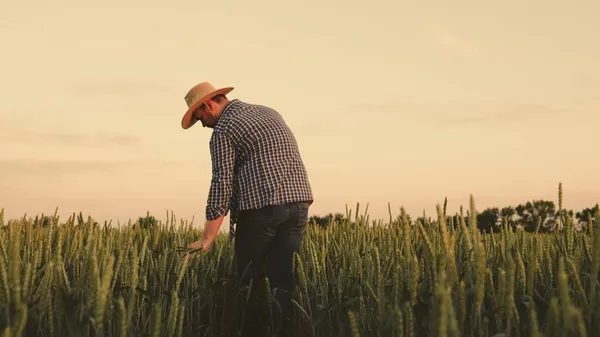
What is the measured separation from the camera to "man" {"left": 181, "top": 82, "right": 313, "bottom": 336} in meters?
5.13

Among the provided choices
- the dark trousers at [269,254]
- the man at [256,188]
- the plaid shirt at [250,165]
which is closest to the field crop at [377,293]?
the dark trousers at [269,254]

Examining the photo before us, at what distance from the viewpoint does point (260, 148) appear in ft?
17.2

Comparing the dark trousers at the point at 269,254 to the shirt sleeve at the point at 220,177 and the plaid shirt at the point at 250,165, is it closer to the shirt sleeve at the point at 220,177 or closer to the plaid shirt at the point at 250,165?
the plaid shirt at the point at 250,165

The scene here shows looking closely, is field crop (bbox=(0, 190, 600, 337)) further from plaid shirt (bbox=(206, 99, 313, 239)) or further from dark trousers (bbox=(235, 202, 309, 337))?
plaid shirt (bbox=(206, 99, 313, 239))

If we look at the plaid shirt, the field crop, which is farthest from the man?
the field crop

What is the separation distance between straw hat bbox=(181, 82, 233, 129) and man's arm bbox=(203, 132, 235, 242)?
38cm

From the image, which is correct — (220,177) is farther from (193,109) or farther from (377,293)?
(377,293)

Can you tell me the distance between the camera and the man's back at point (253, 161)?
5.12 m

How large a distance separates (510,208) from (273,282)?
26.5ft

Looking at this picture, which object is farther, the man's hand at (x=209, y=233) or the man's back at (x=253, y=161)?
the man's back at (x=253, y=161)

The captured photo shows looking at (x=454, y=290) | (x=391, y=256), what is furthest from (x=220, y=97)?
(x=454, y=290)

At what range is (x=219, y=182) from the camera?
507 centimetres

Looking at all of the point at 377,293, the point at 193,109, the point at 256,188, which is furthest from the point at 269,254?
the point at 377,293

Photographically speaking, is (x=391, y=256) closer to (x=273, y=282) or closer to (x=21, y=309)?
(x=273, y=282)
